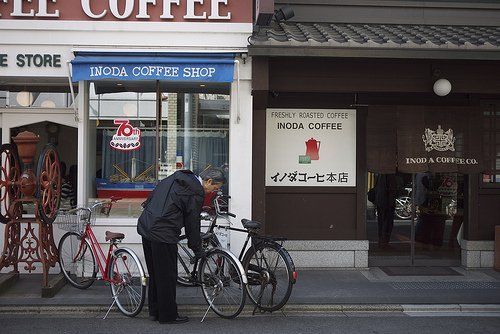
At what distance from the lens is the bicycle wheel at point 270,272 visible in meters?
6.52

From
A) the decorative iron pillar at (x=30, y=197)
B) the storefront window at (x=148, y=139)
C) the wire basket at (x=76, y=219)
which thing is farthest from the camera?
the storefront window at (x=148, y=139)

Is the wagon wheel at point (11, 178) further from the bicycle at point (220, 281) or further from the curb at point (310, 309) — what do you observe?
the bicycle at point (220, 281)

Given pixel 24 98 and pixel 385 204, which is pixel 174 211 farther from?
pixel 385 204

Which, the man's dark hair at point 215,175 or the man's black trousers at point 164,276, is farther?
the man's dark hair at point 215,175

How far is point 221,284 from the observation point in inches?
259

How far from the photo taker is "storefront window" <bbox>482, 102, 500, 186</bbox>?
365 inches

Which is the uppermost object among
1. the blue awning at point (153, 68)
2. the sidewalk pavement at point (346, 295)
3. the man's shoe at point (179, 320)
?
the blue awning at point (153, 68)

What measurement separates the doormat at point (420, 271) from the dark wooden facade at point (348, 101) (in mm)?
679

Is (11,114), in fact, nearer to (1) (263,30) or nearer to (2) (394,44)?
(1) (263,30)

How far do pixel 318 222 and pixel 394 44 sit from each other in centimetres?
308

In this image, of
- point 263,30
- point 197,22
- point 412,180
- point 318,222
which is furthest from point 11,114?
point 412,180

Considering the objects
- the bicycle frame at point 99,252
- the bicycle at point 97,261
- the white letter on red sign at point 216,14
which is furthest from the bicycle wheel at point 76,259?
the white letter on red sign at point 216,14

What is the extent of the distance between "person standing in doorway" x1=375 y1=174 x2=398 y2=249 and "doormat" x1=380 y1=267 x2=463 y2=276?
71cm

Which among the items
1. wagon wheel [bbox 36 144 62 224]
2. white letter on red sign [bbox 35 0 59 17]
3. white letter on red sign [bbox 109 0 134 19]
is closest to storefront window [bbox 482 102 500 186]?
white letter on red sign [bbox 109 0 134 19]
